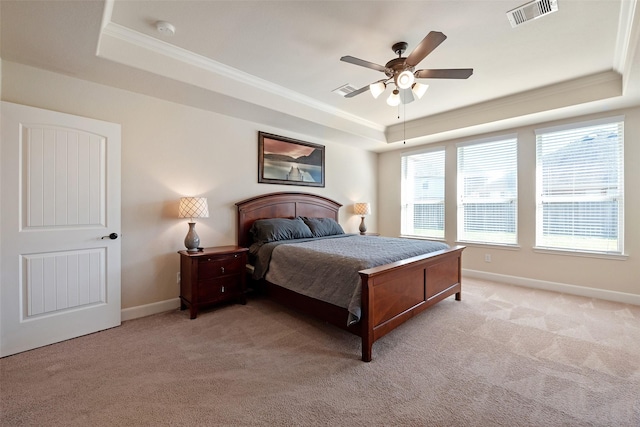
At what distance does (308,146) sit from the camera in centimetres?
482

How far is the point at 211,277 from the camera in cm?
316

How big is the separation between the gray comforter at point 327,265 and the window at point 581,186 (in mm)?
2118

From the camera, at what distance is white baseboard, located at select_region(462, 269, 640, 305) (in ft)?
11.7

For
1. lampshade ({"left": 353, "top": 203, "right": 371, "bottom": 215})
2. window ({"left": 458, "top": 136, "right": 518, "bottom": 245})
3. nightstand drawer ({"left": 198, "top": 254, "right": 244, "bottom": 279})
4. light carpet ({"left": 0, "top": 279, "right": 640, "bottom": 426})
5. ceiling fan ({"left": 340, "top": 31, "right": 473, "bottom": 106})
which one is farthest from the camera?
lampshade ({"left": 353, "top": 203, "right": 371, "bottom": 215})

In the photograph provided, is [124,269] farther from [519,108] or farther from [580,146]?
[580,146]

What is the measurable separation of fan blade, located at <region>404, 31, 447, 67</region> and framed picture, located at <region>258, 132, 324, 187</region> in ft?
8.03

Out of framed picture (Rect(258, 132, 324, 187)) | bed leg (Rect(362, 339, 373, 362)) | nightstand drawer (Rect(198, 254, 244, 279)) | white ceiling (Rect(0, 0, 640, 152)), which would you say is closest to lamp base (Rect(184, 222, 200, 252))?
nightstand drawer (Rect(198, 254, 244, 279))

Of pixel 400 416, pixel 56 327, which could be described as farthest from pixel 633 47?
pixel 56 327

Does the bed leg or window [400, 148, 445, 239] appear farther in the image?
window [400, 148, 445, 239]

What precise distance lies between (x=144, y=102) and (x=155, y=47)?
698 mm

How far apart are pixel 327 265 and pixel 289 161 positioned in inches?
95.0

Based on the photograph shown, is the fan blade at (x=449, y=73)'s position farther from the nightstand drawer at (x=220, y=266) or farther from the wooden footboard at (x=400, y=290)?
the nightstand drawer at (x=220, y=266)

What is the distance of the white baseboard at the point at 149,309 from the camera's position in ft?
9.73

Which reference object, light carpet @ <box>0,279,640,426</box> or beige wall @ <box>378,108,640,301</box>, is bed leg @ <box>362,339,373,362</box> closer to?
light carpet @ <box>0,279,640,426</box>
